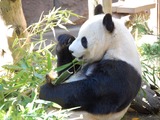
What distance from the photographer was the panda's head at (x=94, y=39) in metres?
1.96

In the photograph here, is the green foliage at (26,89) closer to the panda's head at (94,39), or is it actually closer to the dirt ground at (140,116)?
the panda's head at (94,39)

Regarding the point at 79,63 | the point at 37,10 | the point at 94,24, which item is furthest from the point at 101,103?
the point at 37,10

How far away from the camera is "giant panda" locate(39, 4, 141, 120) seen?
195 cm

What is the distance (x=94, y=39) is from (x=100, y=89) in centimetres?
25

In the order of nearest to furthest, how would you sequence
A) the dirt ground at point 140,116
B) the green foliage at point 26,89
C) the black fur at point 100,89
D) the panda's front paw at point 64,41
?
the green foliage at point 26,89 → the black fur at point 100,89 → the panda's front paw at point 64,41 → the dirt ground at point 140,116

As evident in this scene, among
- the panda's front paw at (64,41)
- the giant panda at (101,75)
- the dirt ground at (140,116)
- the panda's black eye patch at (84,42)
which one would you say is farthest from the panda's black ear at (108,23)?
the dirt ground at (140,116)

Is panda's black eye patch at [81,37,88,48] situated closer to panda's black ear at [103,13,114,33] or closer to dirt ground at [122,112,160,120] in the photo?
panda's black ear at [103,13,114,33]

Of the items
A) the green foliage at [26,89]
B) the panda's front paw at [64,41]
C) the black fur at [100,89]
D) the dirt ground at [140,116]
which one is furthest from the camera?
the dirt ground at [140,116]

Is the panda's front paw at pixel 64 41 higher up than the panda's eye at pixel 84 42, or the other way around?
the panda's eye at pixel 84 42

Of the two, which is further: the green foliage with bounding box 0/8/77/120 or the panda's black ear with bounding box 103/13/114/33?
the panda's black ear with bounding box 103/13/114/33

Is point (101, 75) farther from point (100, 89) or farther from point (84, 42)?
point (84, 42)

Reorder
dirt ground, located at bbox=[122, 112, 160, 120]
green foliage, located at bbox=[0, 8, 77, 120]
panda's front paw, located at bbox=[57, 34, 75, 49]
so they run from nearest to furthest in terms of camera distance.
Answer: green foliage, located at bbox=[0, 8, 77, 120]
panda's front paw, located at bbox=[57, 34, 75, 49]
dirt ground, located at bbox=[122, 112, 160, 120]

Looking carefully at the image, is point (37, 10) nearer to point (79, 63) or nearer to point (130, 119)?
point (130, 119)

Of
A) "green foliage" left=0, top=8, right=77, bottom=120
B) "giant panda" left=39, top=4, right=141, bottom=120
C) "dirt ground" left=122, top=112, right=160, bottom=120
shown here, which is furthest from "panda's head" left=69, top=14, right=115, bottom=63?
"dirt ground" left=122, top=112, right=160, bottom=120
